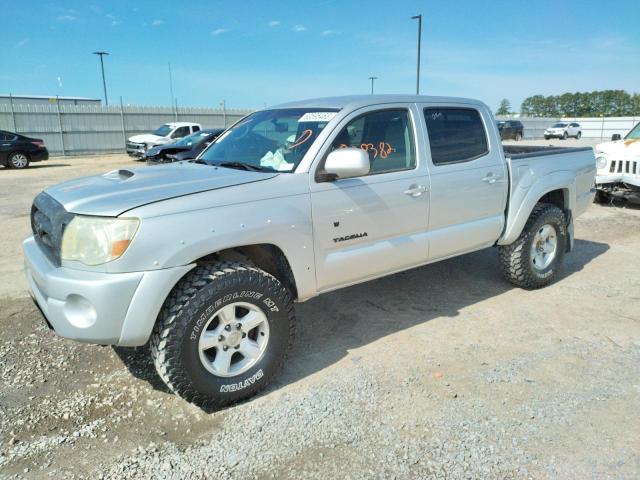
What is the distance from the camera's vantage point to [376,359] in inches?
144

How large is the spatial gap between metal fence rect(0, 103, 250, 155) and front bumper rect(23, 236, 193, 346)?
2559cm

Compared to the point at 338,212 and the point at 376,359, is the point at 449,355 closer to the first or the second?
the point at 376,359

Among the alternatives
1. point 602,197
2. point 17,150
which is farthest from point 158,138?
point 602,197

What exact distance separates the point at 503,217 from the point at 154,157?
471 inches

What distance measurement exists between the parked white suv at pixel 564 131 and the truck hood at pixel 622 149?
37.5 metres

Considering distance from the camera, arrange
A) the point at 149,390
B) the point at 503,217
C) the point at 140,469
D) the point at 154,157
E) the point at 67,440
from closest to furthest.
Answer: the point at 140,469 < the point at 67,440 < the point at 149,390 < the point at 503,217 < the point at 154,157

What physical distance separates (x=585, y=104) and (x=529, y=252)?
376 ft

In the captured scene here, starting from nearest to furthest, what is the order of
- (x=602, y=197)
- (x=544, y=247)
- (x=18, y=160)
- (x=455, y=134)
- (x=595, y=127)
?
1. (x=455, y=134)
2. (x=544, y=247)
3. (x=602, y=197)
4. (x=18, y=160)
5. (x=595, y=127)

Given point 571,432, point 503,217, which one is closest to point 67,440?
point 571,432

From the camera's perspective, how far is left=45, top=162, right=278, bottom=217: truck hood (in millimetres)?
2766

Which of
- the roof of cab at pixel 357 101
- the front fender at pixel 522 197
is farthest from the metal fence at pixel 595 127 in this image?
the roof of cab at pixel 357 101

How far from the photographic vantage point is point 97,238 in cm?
268

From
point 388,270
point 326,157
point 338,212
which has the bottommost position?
point 388,270

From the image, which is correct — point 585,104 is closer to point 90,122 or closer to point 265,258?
point 90,122
